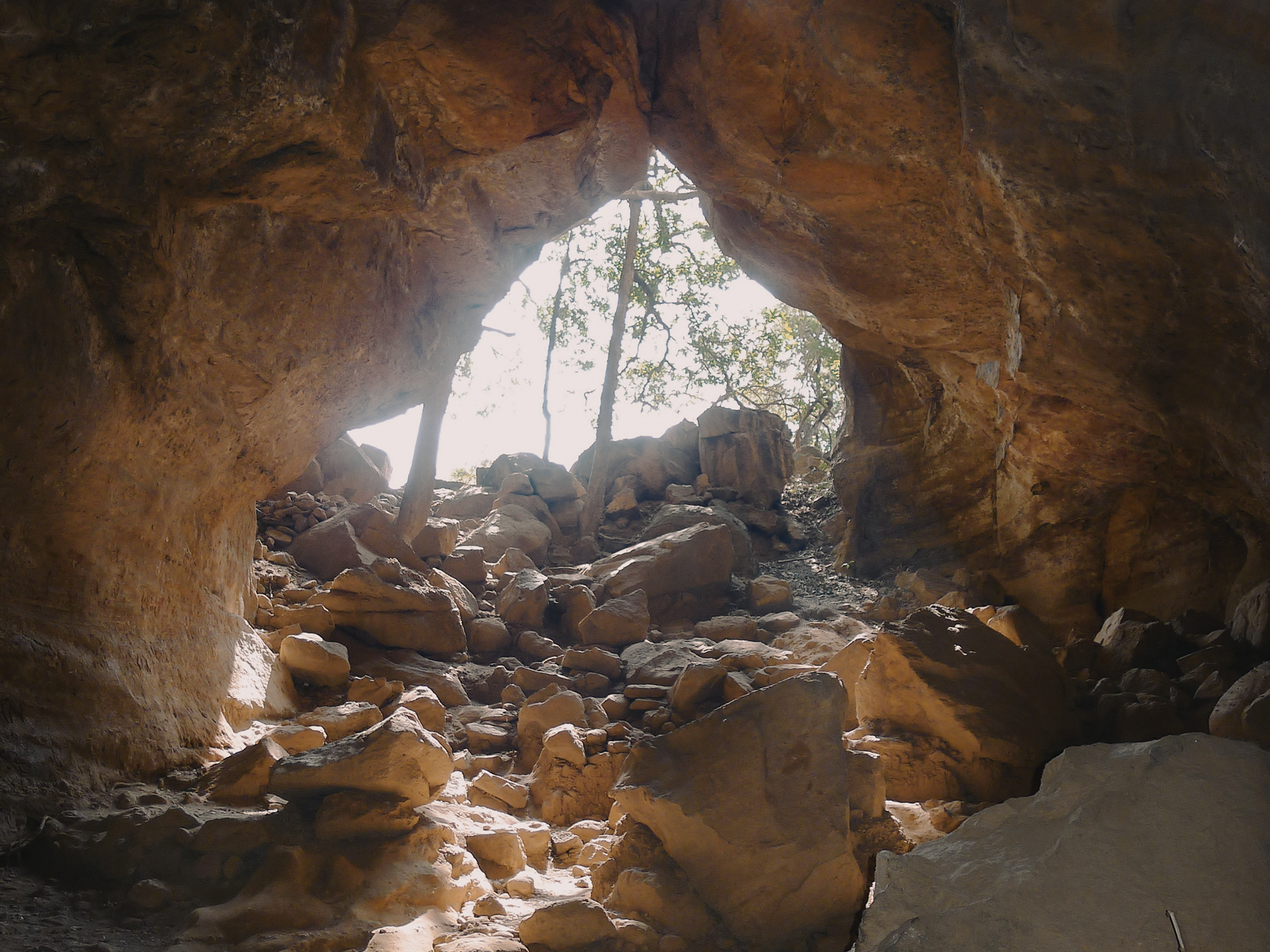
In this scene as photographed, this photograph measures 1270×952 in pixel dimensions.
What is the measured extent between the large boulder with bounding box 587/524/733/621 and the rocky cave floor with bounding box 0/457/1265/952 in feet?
4.70

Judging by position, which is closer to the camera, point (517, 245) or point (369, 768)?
point (369, 768)

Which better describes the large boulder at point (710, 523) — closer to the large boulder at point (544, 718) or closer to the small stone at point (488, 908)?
the large boulder at point (544, 718)

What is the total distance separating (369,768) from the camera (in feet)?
10.6

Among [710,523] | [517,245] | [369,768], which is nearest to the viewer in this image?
[369,768]

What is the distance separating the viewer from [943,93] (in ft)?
14.2

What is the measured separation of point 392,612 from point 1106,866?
16.6 feet

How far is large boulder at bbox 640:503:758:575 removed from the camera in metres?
9.79

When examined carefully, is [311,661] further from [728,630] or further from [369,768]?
[728,630]

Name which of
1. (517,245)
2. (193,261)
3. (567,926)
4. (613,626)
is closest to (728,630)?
(613,626)

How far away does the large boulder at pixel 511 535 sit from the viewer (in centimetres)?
952

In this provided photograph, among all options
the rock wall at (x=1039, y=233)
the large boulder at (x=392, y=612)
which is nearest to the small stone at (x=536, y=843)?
the large boulder at (x=392, y=612)

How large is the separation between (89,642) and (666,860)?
2.67m

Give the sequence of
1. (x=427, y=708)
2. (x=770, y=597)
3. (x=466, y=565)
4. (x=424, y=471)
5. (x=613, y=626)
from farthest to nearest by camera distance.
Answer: (x=424, y=471), (x=770, y=597), (x=466, y=565), (x=613, y=626), (x=427, y=708)

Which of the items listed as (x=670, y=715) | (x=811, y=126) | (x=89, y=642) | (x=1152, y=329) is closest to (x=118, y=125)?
(x=89, y=642)
